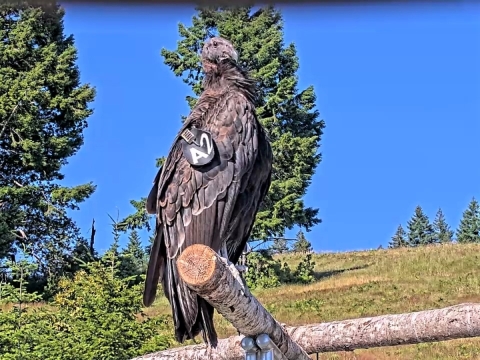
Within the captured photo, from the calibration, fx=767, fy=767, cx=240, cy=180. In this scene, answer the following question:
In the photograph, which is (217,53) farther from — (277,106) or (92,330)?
(277,106)

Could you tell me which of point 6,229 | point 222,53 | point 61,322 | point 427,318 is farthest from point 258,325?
point 6,229

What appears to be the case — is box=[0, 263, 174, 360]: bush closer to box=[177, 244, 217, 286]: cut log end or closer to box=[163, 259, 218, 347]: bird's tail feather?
box=[163, 259, 218, 347]: bird's tail feather

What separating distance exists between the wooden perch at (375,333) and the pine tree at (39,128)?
17155 mm

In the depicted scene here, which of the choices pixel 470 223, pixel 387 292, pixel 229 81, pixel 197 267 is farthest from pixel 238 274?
pixel 470 223

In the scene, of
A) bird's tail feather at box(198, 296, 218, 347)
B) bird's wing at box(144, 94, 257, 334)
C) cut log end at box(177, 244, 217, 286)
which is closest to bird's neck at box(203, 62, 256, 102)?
bird's wing at box(144, 94, 257, 334)

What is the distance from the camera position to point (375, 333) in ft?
13.9

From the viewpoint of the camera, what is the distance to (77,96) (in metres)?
22.2

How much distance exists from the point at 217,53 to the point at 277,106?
60.5ft

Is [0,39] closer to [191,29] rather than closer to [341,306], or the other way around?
[191,29]

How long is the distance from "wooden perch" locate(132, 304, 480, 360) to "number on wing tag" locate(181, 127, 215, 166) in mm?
1123

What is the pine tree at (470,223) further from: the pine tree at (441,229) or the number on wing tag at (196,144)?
the number on wing tag at (196,144)

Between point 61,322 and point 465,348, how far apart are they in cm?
578

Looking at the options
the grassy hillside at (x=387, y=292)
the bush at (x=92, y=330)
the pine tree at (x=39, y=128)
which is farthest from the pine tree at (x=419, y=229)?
the bush at (x=92, y=330)

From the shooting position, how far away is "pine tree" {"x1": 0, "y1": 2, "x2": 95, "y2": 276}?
70.3 ft
